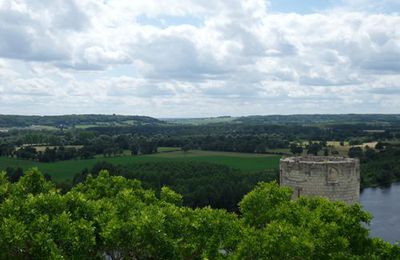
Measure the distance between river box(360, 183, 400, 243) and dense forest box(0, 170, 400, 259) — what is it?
3799cm

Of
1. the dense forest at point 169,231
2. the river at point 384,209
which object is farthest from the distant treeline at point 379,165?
the dense forest at point 169,231

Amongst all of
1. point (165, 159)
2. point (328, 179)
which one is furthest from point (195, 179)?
point (328, 179)

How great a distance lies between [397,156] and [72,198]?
99.8 m

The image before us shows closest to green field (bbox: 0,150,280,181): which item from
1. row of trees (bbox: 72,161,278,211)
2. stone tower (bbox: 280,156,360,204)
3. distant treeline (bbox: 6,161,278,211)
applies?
row of trees (bbox: 72,161,278,211)

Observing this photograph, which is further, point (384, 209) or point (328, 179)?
point (384, 209)

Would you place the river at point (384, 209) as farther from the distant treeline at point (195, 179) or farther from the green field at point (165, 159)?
the green field at point (165, 159)

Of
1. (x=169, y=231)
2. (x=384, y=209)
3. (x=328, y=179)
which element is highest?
(x=328, y=179)

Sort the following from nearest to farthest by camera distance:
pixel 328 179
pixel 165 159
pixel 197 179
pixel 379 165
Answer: pixel 328 179, pixel 197 179, pixel 379 165, pixel 165 159

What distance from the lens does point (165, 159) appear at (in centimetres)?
10169

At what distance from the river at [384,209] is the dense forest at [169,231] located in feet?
125

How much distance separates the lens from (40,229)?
13883 millimetres

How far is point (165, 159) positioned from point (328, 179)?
83548 mm

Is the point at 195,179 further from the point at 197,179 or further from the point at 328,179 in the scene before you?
the point at 328,179

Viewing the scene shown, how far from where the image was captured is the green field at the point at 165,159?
86.8 metres
